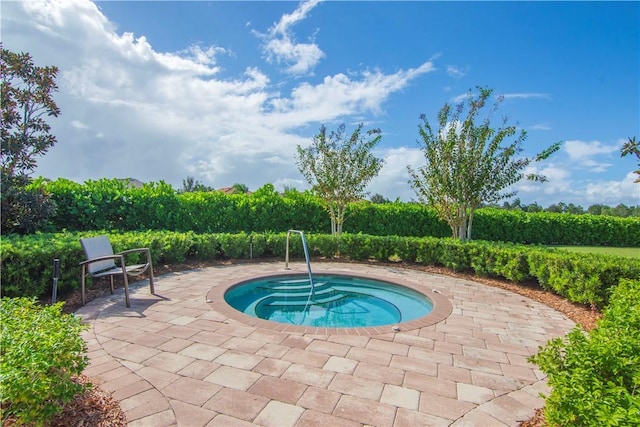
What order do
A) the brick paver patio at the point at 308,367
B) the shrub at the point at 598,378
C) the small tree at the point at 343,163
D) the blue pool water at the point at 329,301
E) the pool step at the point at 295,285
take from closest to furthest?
1. the shrub at the point at 598,378
2. the brick paver patio at the point at 308,367
3. the blue pool water at the point at 329,301
4. the pool step at the point at 295,285
5. the small tree at the point at 343,163

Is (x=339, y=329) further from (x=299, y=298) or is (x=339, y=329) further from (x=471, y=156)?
(x=471, y=156)

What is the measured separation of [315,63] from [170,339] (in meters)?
7.99

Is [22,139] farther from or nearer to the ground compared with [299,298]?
farther from the ground

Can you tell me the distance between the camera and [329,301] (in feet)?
20.5

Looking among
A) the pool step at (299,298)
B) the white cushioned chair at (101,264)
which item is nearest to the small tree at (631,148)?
the pool step at (299,298)

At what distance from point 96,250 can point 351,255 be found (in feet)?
20.1

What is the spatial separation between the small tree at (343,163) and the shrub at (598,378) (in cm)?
843

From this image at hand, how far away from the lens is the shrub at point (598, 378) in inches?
62.7

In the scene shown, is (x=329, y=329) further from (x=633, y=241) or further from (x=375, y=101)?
(x=633, y=241)

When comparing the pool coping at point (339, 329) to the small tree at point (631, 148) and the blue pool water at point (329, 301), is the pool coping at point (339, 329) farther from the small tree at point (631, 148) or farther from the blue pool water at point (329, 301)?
the small tree at point (631, 148)

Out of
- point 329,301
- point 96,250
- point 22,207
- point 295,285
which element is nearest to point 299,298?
point 329,301

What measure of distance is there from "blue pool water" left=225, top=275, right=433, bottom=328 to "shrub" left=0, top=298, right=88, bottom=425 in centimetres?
325

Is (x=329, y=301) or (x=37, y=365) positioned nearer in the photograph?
(x=37, y=365)

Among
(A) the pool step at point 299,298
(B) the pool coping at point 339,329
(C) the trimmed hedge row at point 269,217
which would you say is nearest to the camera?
(B) the pool coping at point 339,329
